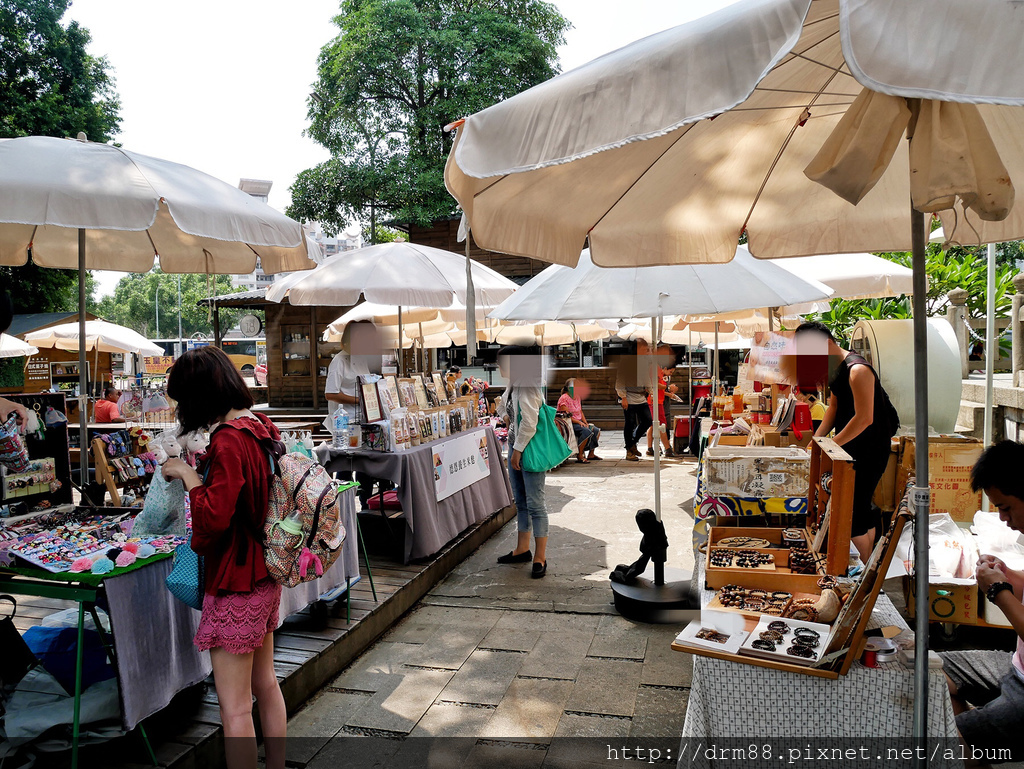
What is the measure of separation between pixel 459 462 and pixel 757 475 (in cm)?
356

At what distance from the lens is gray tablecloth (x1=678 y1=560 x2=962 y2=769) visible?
7.05ft

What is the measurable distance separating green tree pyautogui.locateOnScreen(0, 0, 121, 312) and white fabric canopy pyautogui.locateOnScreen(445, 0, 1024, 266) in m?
19.2

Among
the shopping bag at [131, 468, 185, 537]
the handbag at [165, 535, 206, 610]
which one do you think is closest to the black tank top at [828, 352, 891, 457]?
the handbag at [165, 535, 206, 610]

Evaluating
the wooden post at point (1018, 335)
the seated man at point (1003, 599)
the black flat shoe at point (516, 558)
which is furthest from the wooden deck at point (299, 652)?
the wooden post at point (1018, 335)

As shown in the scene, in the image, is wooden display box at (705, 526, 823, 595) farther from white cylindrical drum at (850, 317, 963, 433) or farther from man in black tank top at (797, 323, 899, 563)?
white cylindrical drum at (850, 317, 963, 433)

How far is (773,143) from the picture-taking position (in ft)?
9.61

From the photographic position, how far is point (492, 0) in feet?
72.9

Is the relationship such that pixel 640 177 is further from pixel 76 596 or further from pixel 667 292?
pixel 76 596

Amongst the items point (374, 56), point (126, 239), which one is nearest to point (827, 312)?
point (126, 239)

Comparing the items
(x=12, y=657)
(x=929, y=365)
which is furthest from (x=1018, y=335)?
(x=12, y=657)

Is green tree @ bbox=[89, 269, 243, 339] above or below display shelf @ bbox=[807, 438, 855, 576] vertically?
above

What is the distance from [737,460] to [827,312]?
10627 millimetres

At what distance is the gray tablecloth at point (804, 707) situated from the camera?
84.6 inches

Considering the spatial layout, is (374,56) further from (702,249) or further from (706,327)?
(702,249)
